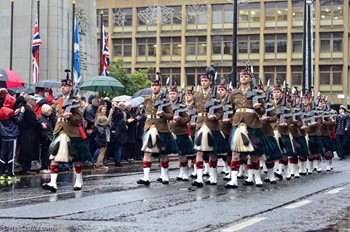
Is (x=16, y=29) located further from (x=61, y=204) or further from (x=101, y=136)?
(x=61, y=204)

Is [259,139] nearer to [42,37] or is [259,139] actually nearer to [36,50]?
[36,50]

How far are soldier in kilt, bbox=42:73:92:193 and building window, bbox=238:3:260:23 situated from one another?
6219 cm

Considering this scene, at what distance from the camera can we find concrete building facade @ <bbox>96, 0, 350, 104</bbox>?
245 feet

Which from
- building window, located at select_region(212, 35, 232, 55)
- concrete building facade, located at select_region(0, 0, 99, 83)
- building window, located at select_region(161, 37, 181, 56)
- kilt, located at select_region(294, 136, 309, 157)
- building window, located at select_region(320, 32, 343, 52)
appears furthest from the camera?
building window, located at select_region(161, 37, 181, 56)

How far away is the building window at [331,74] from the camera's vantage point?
75.3 meters

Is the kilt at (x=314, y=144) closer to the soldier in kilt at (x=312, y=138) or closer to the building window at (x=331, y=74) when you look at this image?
the soldier in kilt at (x=312, y=138)

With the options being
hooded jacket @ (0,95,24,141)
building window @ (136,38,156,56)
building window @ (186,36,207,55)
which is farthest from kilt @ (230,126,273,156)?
building window @ (136,38,156,56)

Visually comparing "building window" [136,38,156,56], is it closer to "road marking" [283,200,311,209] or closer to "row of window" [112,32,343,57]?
"row of window" [112,32,343,57]

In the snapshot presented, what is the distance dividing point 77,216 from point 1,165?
23.1 ft

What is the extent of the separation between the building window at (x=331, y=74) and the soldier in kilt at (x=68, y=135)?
206 ft

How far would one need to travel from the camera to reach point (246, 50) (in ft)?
251

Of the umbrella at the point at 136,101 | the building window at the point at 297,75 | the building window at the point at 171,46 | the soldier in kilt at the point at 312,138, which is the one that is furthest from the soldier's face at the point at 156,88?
the building window at the point at 171,46

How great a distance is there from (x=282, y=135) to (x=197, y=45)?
5959 cm

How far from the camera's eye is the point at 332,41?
7512 centimetres
